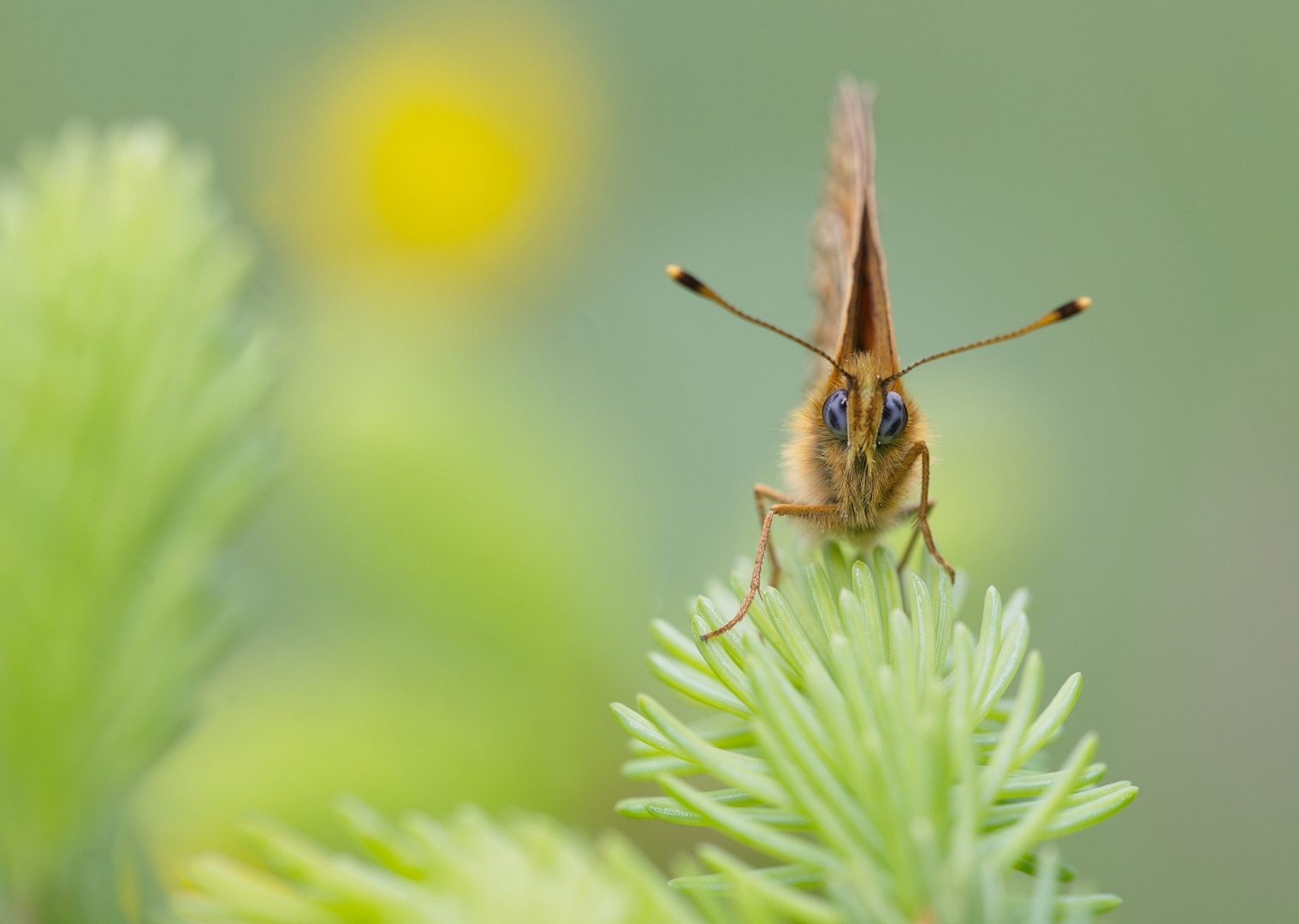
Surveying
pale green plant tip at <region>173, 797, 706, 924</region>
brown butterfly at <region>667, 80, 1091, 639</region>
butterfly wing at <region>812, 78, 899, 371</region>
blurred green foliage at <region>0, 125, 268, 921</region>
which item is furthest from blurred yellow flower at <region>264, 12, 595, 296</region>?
pale green plant tip at <region>173, 797, 706, 924</region>

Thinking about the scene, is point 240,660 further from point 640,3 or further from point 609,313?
point 640,3

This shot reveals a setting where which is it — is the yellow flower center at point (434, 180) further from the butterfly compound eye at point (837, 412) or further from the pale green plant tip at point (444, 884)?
the pale green plant tip at point (444, 884)

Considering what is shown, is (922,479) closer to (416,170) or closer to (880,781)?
(880,781)

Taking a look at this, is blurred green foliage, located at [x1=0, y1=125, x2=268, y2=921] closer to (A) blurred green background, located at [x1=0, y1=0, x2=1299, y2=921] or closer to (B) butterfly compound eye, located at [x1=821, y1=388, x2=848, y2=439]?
(A) blurred green background, located at [x1=0, y1=0, x2=1299, y2=921]

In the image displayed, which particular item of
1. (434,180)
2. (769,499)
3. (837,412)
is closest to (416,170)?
(434,180)

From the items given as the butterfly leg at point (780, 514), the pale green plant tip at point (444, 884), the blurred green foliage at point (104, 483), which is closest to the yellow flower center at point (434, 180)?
the butterfly leg at point (780, 514)
